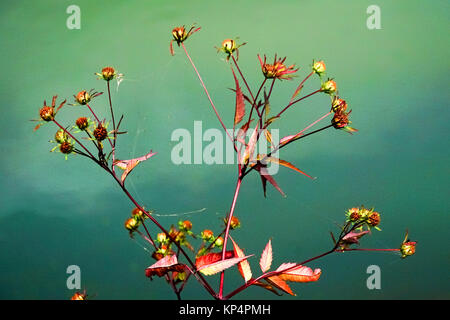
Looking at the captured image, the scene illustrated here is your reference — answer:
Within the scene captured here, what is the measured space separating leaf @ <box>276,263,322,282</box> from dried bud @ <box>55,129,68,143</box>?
1.71ft

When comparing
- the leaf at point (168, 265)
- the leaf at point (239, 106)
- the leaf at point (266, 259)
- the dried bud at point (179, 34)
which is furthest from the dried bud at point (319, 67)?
the leaf at point (168, 265)

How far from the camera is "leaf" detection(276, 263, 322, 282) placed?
0.92m

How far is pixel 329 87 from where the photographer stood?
37.6 inches

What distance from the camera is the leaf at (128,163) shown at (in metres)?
0.92

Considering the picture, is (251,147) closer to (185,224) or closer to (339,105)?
(339,105)

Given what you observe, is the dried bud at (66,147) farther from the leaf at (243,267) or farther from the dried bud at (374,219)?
the dried bud at (374,219)

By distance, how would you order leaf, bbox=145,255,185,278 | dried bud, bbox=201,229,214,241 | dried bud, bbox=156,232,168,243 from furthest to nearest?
dried bud, bbox=201,229,214,241
dried bud, bbox=156,232,168,243
leaf, bbox=145,255,185,278

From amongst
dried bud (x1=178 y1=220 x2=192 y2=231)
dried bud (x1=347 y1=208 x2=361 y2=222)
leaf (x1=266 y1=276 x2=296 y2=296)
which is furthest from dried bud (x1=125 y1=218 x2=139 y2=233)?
dried bud (x1=347 y1=208 x2=361 y2=222)

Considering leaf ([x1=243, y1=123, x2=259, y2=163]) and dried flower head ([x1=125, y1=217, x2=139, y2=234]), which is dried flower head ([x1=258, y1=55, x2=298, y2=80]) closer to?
leaf ([x1=243, y1=123, x2=259, y2=163])

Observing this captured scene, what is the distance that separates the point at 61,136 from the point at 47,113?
6 centimetres
